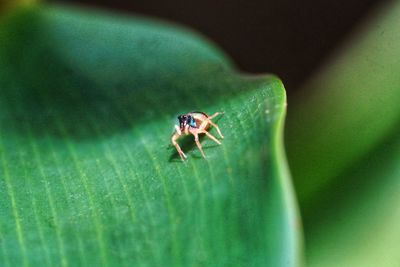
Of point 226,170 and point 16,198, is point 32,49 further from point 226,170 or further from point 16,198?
point 226,170

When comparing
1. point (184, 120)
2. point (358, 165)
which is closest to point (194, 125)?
point (184, 120)

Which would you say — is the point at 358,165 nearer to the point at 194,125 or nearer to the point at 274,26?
the point at 194,125

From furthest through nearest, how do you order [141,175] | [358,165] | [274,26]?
[274,26] < [358,165] < [141,175]

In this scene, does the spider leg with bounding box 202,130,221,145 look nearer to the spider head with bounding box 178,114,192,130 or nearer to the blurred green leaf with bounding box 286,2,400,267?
the spider head with bounding box 178,114,192,130

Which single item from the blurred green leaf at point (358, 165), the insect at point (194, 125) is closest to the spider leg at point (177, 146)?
the insect at point (194, 125)

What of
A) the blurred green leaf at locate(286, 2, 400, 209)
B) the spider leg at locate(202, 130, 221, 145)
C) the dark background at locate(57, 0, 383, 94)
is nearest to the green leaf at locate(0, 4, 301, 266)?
the spider leg at locate(202, 130, 221, 145)

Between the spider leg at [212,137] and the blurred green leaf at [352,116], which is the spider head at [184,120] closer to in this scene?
the spider leg at [212,137]
